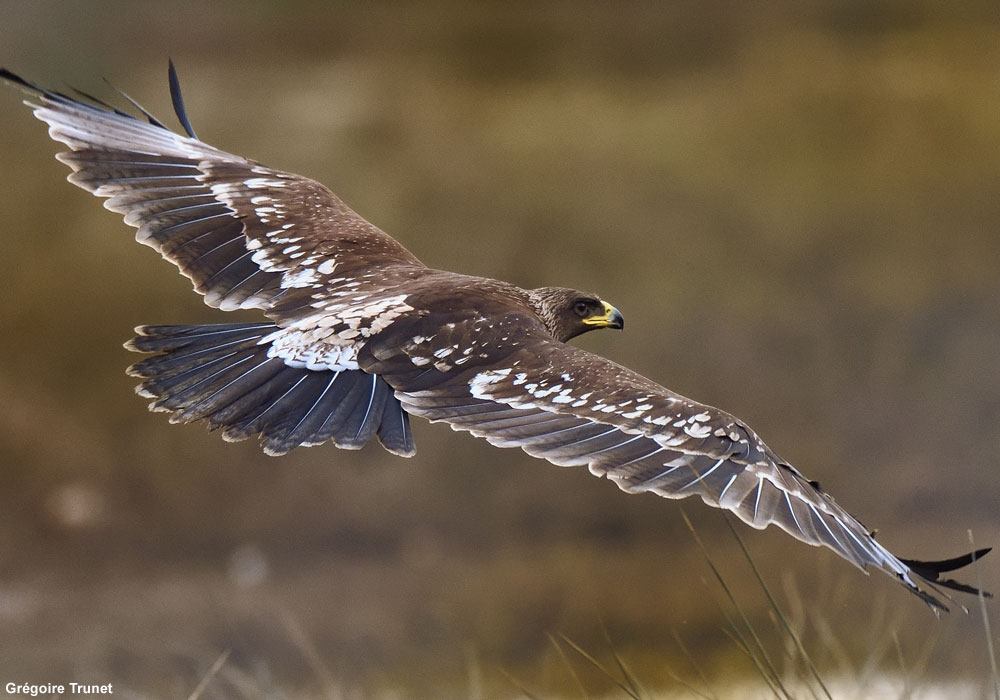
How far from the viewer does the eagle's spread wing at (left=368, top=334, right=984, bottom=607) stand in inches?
68.4

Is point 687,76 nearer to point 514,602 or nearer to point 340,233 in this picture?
point 340,233

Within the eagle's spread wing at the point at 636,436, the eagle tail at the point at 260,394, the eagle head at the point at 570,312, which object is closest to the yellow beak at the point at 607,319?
the eagle head at the point at 570,312

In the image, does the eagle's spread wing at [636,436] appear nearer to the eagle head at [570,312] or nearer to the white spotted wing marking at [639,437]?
the white spotted wing marking at [639,437]

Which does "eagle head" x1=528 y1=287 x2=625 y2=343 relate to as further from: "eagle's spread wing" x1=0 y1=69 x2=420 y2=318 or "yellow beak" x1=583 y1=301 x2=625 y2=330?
"eagle's spread wing" x1=0 y1=69 x2=420 y2=318

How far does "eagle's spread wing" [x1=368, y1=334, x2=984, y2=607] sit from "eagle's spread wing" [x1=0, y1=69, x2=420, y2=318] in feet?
1.82

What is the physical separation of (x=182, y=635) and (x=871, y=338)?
2.50m

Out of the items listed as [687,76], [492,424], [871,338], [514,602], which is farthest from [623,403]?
[687,76]

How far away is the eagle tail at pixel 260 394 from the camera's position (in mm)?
2146

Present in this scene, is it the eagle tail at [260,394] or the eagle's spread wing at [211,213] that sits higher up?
the eagle's spread wing at [211,213]

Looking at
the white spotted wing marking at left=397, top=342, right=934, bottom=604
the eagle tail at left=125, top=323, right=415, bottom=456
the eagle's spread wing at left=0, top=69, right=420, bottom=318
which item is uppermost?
the eagle's spread wing at left=0, top=69, right=420, bottom=318

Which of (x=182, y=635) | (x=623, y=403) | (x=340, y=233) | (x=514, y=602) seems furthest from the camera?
(x=514, y=602)

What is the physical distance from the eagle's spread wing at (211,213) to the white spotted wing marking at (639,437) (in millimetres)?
653

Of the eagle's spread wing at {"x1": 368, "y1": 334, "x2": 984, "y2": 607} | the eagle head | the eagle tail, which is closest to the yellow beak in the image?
the eagle head

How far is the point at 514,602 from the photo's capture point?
3.49 metres
